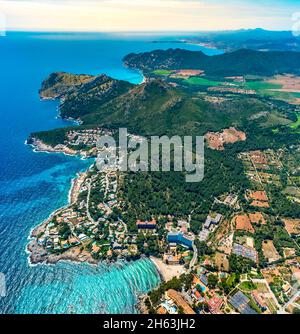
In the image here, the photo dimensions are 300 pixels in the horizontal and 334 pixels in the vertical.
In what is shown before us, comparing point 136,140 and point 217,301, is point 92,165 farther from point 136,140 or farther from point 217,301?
point 217,301

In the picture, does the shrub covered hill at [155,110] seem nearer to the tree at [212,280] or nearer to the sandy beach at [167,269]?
the sandy beach at [167,269]

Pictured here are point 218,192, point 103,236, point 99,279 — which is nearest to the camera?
point 99,279

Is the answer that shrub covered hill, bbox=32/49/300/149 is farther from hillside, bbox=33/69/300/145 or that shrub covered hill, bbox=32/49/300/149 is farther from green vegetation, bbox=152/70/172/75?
green vegetation, bbox=152/70/172/75

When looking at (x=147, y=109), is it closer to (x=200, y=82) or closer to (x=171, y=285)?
(x=200, y=82)

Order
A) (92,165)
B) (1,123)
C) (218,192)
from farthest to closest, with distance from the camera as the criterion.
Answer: (1,123) < (92,165) < (218,192)

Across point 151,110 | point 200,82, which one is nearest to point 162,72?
point 200,82

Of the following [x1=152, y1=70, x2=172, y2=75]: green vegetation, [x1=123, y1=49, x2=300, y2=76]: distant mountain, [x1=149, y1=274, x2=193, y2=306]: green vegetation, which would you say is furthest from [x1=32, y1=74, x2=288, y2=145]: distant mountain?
[x1=123, y1=49, x2=300, y2=76]: distant mountain

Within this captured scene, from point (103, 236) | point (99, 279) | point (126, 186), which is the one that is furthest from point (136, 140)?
point (99, 279)
